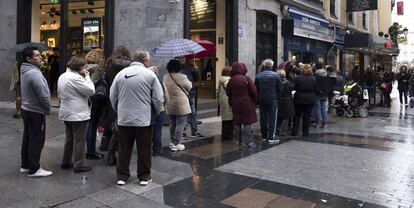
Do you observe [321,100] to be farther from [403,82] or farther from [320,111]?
[403,82]

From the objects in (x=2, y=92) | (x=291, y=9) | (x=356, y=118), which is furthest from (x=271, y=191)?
(x=291, y=9)

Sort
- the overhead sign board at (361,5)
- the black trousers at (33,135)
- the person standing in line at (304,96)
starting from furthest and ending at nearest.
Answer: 1. the overhead sign board at (361,5)
2. the person standing in line at (304,96)
3. the black trousers at (33,135)

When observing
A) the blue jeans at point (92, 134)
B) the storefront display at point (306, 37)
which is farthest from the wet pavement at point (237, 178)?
the storefront display at point (306, 37)

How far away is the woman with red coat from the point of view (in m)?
8.87

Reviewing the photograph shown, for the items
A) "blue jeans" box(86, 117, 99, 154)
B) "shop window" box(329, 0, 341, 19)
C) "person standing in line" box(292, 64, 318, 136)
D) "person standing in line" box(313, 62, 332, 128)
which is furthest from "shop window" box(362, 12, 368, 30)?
"blue jeans" box(86, 117, 99, 154)

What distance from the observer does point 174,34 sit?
1183 cm

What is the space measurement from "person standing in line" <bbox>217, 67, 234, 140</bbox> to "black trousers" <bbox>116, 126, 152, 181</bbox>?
3633 mm

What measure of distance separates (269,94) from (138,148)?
4129 millimetres

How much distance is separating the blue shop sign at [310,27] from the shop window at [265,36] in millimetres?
1098

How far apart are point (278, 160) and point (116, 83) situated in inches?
134

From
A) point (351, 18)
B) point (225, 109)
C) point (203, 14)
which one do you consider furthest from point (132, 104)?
point (351, 18)

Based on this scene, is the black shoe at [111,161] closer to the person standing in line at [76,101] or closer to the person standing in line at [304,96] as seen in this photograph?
the person standing in line at [76,101]

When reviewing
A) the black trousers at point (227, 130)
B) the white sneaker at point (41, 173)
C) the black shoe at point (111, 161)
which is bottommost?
the white sneaker at point (41, 173)

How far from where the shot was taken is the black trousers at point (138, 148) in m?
6.02
